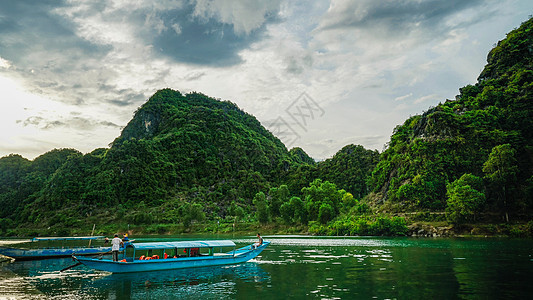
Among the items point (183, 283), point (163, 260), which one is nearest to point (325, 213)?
point (163, 260)

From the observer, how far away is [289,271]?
27.7 metres

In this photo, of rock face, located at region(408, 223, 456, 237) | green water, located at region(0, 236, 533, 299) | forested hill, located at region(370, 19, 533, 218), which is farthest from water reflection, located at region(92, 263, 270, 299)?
forested hill, located at region(370, 19, 533, 218)

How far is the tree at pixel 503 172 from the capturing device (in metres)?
75.4

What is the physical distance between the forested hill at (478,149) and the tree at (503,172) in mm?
190

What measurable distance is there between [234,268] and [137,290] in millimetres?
11660

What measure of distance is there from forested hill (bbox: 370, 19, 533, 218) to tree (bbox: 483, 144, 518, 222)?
0.19 m

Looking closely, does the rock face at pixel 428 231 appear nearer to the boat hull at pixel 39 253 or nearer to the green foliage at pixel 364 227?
the green foliage at pixel 364 227

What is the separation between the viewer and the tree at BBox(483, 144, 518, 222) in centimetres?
7544

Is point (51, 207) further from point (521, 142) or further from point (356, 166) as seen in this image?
point (521, 142)

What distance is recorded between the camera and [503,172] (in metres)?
76.1

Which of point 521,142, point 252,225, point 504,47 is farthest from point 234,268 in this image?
point 504,47

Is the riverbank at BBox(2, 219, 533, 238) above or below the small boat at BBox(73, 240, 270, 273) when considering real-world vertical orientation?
below

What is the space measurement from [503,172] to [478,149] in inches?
614

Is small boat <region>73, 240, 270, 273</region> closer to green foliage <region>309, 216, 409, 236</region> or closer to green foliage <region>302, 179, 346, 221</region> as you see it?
green foliage <region>309, 216, 409, 236</region>
